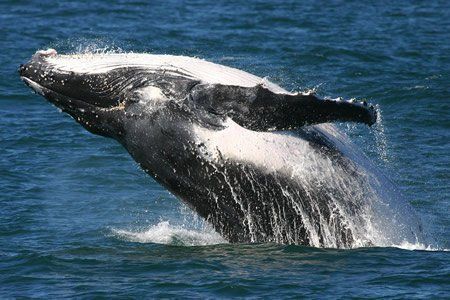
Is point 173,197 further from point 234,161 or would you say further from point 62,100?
point 234,161

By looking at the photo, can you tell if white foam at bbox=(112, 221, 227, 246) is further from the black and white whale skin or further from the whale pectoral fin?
the whale pectoral fin

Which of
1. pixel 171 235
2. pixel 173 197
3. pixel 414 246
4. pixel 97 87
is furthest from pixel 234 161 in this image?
pixel 173 197

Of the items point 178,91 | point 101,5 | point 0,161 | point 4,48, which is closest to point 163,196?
point 0,161

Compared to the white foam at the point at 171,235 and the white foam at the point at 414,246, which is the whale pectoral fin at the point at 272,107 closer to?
the white foam at the point at 171,235

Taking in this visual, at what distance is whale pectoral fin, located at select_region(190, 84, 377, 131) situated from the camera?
57.9ft

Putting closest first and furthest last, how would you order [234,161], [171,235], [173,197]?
[234,161] < [171,235] < [173,197]

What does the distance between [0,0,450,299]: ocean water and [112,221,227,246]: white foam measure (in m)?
0.04

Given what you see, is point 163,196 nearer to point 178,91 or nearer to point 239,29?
point 178,91

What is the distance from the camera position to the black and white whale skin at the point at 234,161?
19031mm

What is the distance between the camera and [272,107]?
1812 cm

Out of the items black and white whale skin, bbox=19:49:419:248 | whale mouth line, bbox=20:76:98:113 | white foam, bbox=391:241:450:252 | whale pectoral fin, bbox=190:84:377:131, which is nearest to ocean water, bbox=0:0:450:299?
white foam, bbox=391:241:450:252

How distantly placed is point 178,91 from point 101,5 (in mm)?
29221

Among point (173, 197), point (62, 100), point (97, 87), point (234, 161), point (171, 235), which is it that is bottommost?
point (171, 235)

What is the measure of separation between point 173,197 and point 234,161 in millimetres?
6502
